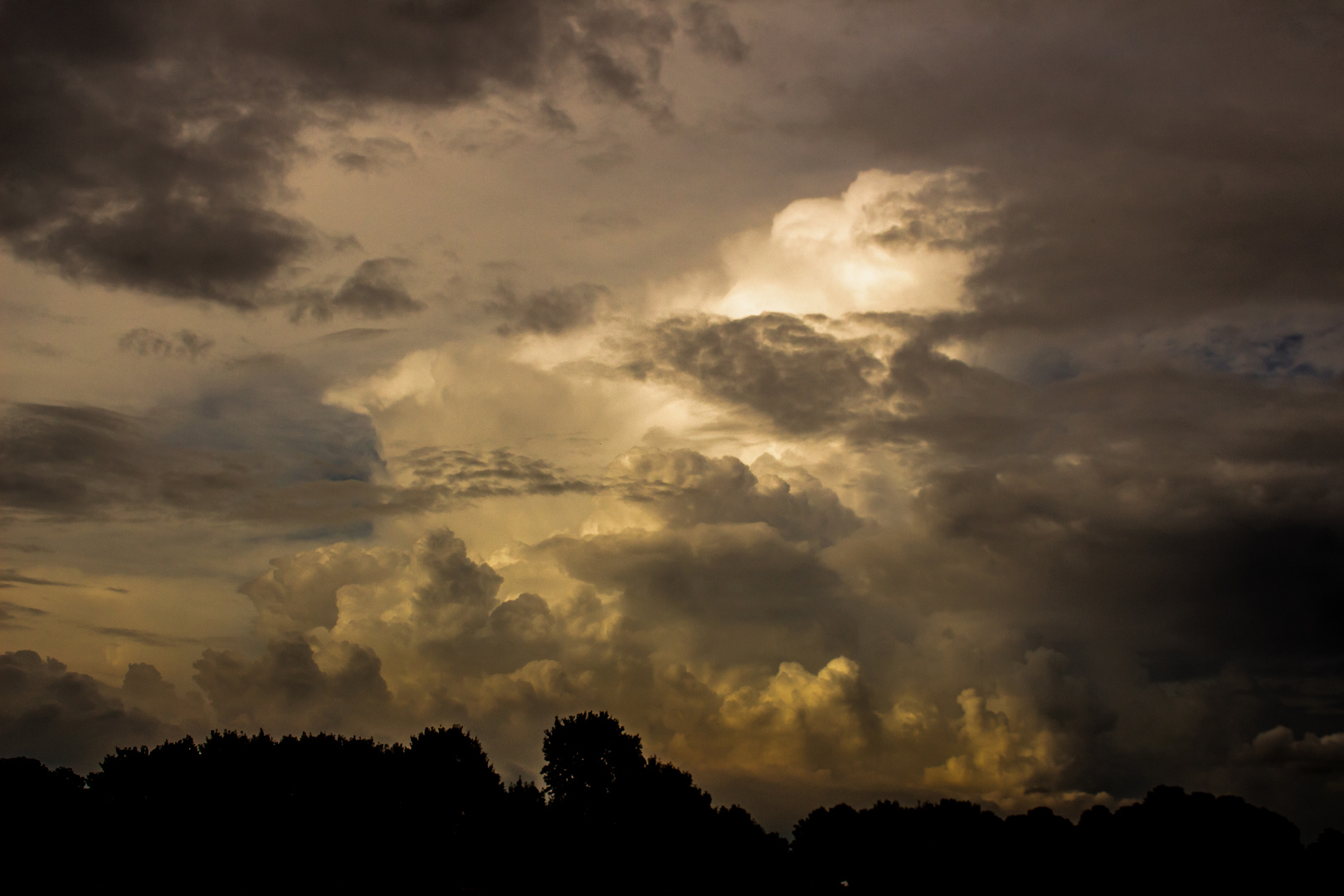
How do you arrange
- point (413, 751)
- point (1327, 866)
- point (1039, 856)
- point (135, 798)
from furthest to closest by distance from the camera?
1. point (413, 751)
2. point (135, 798)
3. point (1039, 856)
4. point (1327, 866)

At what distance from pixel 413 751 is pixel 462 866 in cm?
1567

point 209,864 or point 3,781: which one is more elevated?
point 3,781

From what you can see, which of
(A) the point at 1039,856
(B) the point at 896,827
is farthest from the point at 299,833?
(A) the point at 1039,856

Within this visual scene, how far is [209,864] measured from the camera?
4722 inches

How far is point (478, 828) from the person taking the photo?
129m

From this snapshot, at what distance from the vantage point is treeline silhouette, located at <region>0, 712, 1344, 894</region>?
118250 mm

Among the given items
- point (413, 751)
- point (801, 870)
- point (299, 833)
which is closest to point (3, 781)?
point (299, 833)

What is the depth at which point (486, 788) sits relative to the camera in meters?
132

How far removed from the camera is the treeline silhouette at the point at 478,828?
388 feet

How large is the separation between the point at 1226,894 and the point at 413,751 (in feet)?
305

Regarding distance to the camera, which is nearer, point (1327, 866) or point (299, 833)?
point (1327, 866)

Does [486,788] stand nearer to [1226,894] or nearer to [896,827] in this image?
[896,827]

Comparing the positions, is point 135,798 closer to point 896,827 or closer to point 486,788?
point 486,788

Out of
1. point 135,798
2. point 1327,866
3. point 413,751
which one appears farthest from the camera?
point 413,751
